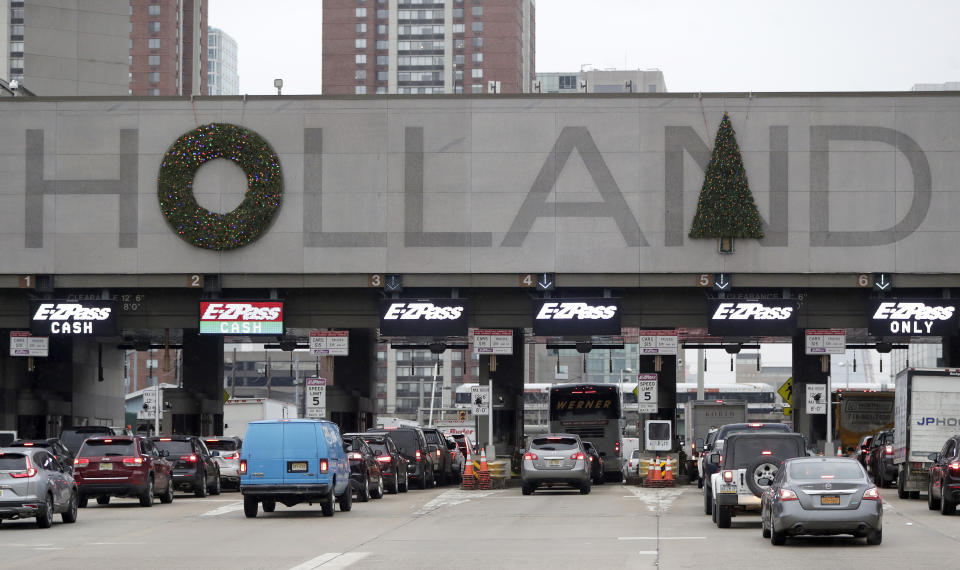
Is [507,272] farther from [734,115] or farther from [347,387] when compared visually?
[347,387]

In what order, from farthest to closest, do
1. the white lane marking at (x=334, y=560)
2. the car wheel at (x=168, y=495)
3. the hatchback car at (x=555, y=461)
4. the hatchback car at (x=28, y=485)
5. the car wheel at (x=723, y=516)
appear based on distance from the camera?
the hatchback car at (x=555, y=461)
the car wheel at (x=168, y=495)
the hatchback car at (x=28, y=485)
the car wheel at (x=723, y=516)
the white lane marking at (x=334, y=560)

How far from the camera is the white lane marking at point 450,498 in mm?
34344

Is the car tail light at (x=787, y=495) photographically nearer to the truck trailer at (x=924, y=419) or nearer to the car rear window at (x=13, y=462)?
the car rear window at (x=13, y=462)

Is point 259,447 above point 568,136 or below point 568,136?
below

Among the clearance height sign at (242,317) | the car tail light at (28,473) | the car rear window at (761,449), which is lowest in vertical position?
the car tail light at (28,473)

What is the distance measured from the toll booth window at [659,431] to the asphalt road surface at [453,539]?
2040cm

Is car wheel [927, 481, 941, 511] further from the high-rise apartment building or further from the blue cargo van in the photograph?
the high-rise apartment building

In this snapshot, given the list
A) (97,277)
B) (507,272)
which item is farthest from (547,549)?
(97,277)

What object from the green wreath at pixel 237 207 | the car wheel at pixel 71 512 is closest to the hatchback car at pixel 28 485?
the car wheel at pixel 71 512

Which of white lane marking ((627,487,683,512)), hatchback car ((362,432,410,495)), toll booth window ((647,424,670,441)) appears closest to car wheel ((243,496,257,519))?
white lane marking ((627,487,683,512))

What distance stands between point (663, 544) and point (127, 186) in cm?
3595

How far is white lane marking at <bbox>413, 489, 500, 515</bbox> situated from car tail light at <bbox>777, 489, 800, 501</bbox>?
453 inches

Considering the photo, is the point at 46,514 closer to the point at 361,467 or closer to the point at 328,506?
the point at 328,506

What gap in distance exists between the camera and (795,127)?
174 feet
